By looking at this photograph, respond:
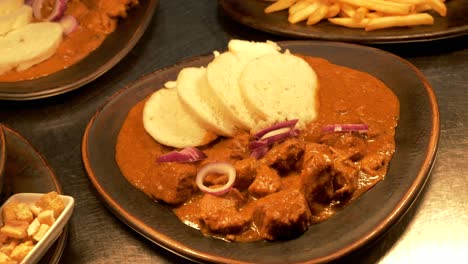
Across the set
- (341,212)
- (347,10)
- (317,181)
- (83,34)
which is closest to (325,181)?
(317,181)

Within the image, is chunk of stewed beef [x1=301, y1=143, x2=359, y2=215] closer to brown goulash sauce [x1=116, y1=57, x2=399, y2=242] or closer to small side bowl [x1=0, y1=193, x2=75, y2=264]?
brown goulash sauce [x1=116, y1=57, x2=399, y2=242]

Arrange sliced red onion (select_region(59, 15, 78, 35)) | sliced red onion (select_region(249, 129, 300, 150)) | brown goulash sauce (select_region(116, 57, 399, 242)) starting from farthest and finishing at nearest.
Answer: sliced red onion (select_region(59, 15, 78, 35)) → sliced red onion (select_region(249, 129, 300, 150)) → brown goulash sauce (select_region(116, 57, 399, 242))

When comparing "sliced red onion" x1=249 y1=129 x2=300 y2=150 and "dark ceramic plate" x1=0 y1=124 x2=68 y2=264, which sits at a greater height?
"sliced red onion" x1=249 y1=129 x2=300 y2=150

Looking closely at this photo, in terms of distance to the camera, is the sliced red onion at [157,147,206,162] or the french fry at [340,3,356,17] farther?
the french fry at [340,3,356,17]

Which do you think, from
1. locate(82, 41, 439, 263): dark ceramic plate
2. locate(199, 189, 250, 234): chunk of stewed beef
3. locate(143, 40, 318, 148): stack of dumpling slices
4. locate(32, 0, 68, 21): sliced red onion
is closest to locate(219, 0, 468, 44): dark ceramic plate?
locate(82, 41, 439, 263): dark ceramic plate

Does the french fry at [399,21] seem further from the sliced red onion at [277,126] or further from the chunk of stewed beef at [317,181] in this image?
the chunk of stewed beef at [317,181]

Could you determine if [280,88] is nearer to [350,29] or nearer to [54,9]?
[350,29]
